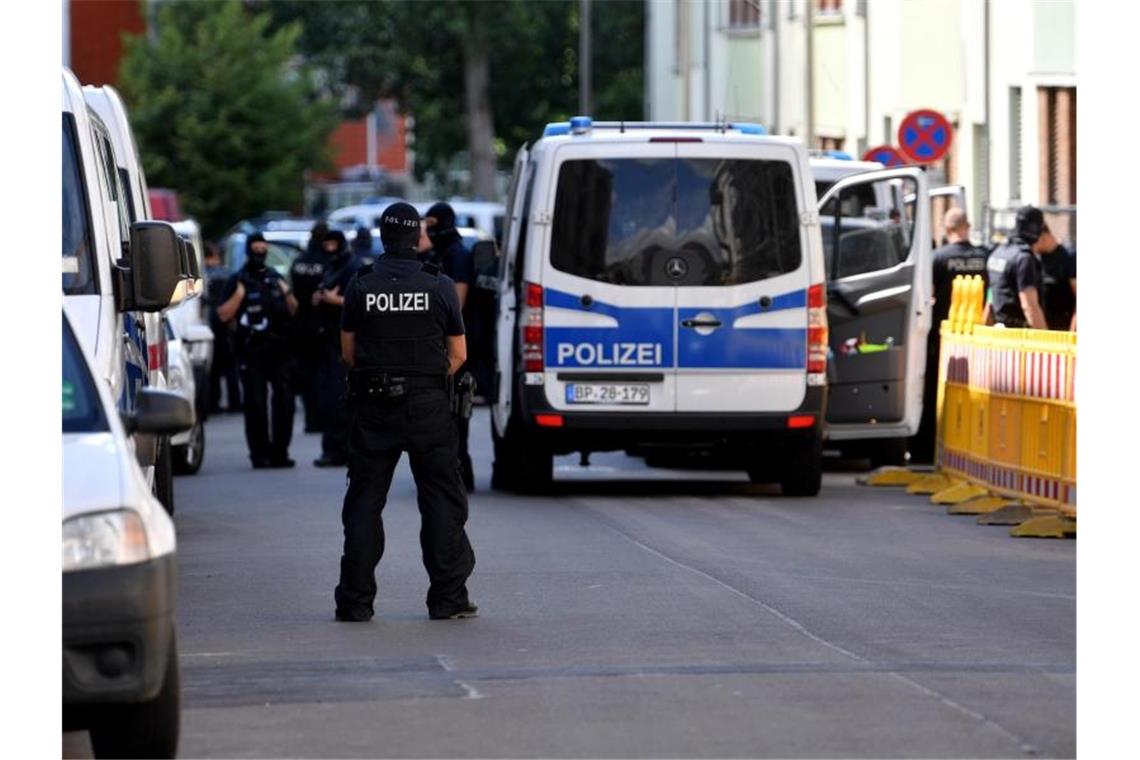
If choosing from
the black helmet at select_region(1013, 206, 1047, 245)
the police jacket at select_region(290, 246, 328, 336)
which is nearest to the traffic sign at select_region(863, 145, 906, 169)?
the police jacket at select_region(290, 246, 328, 336)

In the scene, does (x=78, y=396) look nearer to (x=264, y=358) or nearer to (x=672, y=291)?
(x=672, y=291)

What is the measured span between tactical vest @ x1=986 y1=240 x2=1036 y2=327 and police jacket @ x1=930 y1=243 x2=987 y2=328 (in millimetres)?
1454

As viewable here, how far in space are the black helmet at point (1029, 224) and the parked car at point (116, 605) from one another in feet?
39.6

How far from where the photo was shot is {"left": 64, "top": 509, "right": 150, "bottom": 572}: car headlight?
750cm

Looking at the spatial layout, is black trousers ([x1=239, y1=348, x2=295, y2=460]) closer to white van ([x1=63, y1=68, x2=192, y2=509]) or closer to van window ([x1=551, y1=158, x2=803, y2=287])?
van window ([x1=551, y1=158, x2=803, y2=287])

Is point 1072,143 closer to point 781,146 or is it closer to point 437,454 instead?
point 781,146

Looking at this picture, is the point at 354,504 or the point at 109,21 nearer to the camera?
the point at 354,504

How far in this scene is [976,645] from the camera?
10.6 m

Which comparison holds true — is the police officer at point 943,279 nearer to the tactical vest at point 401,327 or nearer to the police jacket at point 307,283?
the police jacket at point 307,283

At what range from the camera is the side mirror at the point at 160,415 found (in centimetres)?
836

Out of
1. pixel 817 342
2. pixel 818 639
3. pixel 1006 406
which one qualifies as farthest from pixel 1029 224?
pixel 818 639
